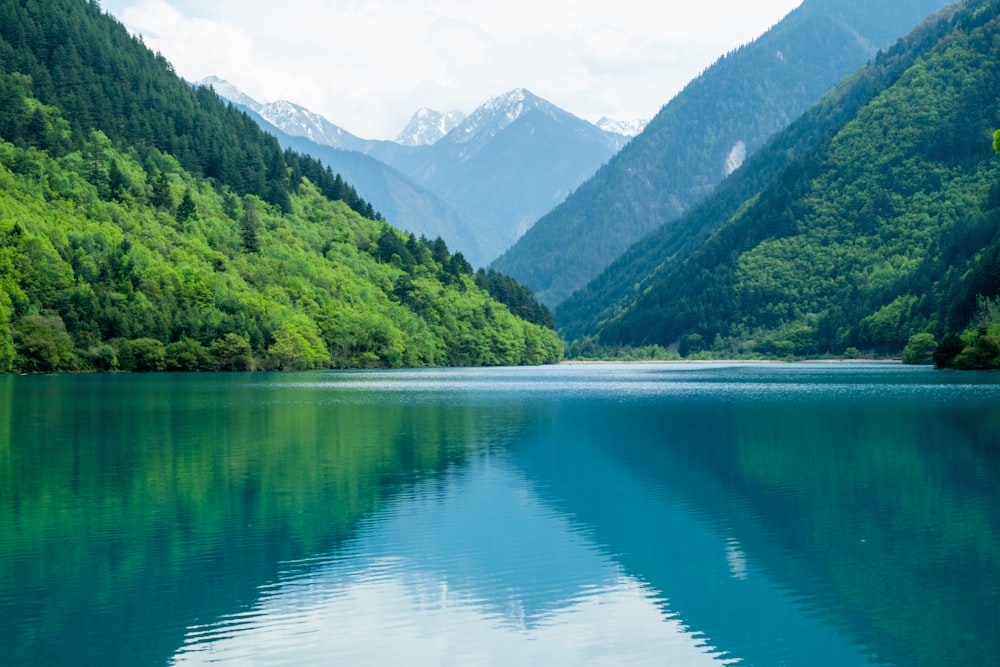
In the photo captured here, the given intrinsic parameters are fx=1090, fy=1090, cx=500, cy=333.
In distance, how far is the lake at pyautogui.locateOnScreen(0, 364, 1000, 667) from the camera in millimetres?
20594

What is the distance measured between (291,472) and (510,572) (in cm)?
1816

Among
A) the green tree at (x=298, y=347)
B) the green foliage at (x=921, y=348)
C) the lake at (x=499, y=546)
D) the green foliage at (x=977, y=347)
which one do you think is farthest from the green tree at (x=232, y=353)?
the green foliage at (x=921, y=348)

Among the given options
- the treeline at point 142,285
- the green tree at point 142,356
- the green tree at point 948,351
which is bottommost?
the green tree at point 948,351

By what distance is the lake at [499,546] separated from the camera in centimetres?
2059

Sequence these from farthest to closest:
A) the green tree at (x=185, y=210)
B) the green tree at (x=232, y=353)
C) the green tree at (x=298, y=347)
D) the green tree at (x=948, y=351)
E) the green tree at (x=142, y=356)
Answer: the green tree at (x=185, y=210) < the green tree at (x=298, y=347) < the green tree at (x=232, y=353) < the green tree at (x=142, y=356) < the green tree at (x=948, y=351)

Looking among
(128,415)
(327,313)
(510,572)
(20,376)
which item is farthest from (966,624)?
(327,313)

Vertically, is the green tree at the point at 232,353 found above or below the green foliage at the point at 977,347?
above

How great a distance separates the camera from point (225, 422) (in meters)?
64.2

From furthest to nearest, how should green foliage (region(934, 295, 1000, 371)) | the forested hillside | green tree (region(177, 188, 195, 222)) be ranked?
green tree (region(177, 188, 195, 222)) → the forested hillside → green foliage (region(934, 295, 1000, 371))

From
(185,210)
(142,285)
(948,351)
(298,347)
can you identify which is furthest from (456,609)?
(185,210)

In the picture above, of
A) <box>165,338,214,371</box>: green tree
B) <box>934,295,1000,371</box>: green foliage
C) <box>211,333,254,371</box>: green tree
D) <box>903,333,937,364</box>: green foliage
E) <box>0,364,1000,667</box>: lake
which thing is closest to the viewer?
<box>0,364,1000,667</box>: lake

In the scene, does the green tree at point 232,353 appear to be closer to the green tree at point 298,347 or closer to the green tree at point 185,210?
the green tree at point 298,347

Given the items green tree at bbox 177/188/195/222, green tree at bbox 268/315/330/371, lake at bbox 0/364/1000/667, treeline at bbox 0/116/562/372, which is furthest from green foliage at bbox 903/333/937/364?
green tree at bbox 177/188/195/222

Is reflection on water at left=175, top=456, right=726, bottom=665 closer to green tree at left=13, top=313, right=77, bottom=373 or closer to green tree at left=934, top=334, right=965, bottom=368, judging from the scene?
green tree at left=13, top=313, right=77, bottom=373
